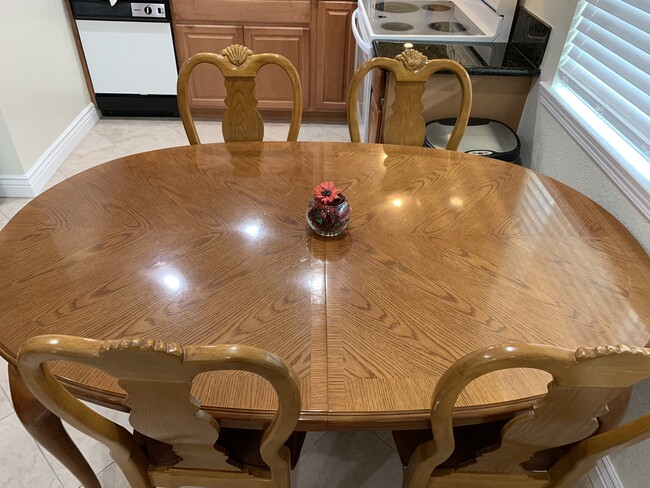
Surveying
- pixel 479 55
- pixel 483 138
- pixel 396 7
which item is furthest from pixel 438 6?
pixel 483 138

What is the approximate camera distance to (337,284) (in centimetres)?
105

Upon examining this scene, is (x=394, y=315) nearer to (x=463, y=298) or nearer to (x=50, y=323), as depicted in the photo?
(x=463, y=298)

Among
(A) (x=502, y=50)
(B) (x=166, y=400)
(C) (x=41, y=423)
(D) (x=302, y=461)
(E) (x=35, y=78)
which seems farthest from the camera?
(E) (x=35, y=78)

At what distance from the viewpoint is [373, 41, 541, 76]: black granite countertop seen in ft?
6.77

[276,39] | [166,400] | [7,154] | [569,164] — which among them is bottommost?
[7,154]

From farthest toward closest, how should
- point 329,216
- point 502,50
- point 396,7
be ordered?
point 396,7, point 502,50, point 329,216

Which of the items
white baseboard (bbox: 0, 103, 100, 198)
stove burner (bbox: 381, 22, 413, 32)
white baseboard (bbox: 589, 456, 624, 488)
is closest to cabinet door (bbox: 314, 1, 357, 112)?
stove burner (bbox: 381, 22, 413, 32)

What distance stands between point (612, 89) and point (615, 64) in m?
0.08

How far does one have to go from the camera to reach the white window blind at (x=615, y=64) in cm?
142

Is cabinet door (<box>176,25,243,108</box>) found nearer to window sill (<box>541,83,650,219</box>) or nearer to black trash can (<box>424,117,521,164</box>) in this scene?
black trash can (<box>424,117,521,164</box>)

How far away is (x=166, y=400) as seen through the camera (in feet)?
2.35

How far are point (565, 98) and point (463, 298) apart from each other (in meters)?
1.25

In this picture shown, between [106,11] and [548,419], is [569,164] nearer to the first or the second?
[548,419]

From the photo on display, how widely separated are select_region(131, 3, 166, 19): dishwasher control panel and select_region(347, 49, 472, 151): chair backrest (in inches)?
82.0
